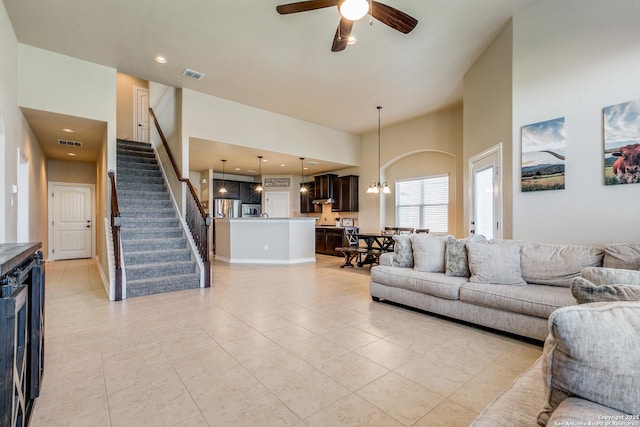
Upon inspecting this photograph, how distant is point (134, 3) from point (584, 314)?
15.2 ft

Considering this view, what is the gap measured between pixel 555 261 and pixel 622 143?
135cm

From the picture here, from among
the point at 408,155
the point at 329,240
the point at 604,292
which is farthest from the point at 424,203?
the point at 604,292

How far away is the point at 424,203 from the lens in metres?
7.46

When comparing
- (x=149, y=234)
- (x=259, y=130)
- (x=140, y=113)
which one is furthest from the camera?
(x=140, y=113)

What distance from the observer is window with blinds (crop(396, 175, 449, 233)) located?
7102 millimetres

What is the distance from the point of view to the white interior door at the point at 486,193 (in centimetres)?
407

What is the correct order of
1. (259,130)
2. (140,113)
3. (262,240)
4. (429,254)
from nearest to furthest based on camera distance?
(429,254) < (259,130) < (262,240) < (140,113)

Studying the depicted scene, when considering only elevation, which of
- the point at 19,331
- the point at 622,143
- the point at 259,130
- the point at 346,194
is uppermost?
the point at 259,130

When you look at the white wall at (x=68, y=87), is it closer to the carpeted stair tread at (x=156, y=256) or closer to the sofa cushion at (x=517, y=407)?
the carpeted stair tread at (x=156, y=256)

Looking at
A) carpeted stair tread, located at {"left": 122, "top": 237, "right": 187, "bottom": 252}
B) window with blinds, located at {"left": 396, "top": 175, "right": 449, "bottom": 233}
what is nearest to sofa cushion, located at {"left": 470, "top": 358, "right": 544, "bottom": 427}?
carpeted stair tread, located at {"left": 122, "top": 237, "right": 187, "bottom": 252}

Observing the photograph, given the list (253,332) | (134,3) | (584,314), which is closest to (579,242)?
(584,314)

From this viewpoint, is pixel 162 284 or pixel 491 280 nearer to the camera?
pixel 491 280

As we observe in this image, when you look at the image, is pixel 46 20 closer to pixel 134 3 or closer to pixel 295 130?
pixel 134 3

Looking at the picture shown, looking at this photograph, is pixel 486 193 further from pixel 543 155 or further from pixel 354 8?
pixel 354 8
